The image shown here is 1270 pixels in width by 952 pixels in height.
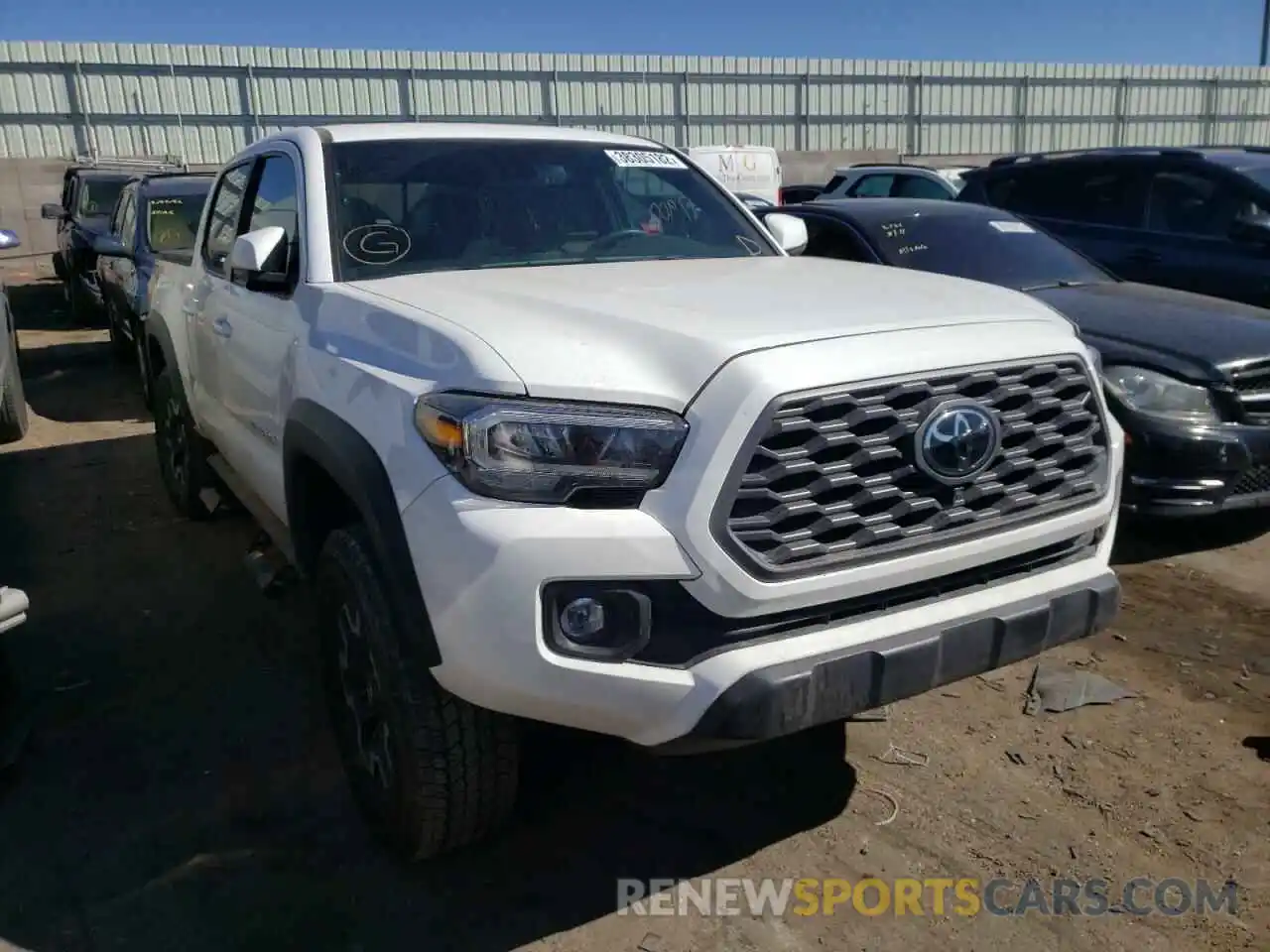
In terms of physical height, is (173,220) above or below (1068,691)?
above

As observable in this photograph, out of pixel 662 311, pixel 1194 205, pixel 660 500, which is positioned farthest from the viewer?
pixel 1194 205

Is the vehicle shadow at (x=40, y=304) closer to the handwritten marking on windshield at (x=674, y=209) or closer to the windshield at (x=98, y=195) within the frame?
the windshield at (x=98, y=195)

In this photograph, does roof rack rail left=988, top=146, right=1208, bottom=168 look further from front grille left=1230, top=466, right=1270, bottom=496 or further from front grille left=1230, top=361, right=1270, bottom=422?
front grille left=1230, top=466, right=1270, bottom=496

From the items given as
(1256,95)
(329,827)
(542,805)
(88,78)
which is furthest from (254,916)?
(1256,95)

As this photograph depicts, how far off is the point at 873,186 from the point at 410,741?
539 inches

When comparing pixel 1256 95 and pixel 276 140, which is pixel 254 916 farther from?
pixel 1256 95

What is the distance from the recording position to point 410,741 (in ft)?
8.02

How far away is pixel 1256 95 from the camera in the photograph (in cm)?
2778

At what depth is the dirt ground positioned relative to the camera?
2.55 m

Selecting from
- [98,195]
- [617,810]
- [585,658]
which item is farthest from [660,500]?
[98,195]

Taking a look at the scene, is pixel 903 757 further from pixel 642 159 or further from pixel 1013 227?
pixel 1013 227

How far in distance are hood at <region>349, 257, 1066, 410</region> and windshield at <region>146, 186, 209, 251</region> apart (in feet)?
19.6

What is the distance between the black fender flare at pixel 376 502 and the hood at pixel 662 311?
0.37 meters

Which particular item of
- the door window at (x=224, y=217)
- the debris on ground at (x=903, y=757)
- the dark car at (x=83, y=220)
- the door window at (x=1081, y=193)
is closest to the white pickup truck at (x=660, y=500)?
the debris on ground at (x=903, y=757)
